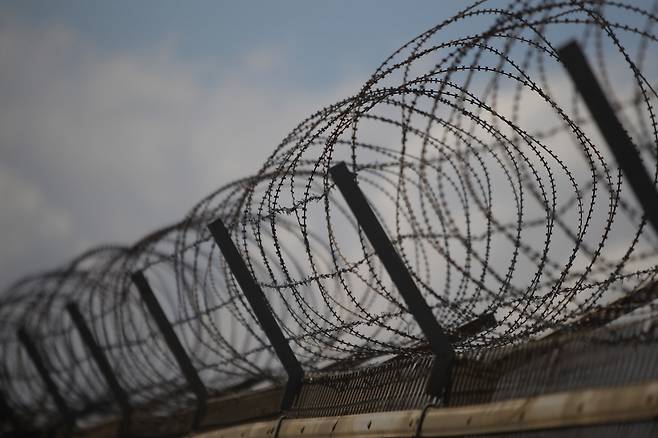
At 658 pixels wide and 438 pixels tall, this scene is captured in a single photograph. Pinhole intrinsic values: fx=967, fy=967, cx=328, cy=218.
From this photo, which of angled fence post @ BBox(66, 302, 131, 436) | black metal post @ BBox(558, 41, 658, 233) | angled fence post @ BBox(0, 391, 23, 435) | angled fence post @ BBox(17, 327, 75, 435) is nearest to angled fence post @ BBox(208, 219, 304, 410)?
black metal post @ BBox(558, 41, 658, 233)

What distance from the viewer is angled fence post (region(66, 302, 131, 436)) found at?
10547 mm

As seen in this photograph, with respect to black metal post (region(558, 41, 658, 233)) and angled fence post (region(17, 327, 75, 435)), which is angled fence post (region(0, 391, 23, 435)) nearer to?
angled fence post (region(17, 327, 75, 435))

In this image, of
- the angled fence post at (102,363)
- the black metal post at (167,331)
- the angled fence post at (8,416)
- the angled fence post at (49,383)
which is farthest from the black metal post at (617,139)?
the angled fence post at (8,416)

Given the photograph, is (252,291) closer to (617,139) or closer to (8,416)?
(617,139)

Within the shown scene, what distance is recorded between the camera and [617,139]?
3668mm

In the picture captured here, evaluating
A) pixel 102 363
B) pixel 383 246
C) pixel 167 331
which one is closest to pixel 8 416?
pixel 102 363

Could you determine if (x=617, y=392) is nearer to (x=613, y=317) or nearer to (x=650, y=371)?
(x=650, y=371)

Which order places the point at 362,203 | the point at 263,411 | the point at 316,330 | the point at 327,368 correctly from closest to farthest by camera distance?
the point at 362,203, the point at 316,330, the point at 327,368, the point at 263,411

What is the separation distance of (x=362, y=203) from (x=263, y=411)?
3.71 m

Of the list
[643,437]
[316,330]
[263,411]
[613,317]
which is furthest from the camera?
[263,411]

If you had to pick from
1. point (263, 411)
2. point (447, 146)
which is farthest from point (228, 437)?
point (447, 146)

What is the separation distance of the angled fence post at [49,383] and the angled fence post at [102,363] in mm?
1964

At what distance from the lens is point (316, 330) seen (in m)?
6.18

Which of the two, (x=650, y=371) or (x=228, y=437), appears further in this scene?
(x=228, y=437)
